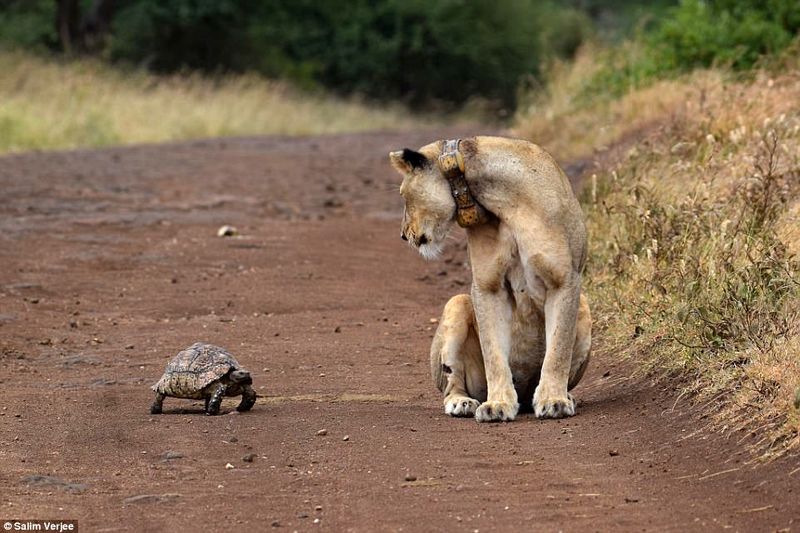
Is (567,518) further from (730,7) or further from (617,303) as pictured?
(730,7)

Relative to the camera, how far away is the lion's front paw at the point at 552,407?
7234 millimetres

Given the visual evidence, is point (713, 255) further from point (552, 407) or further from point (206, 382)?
point (206, 382)

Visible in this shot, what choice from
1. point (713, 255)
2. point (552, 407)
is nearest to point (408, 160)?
point (552, 407)

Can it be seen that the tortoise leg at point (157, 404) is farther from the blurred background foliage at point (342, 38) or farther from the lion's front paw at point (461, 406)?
the blurred background foliage at point (342, 38)

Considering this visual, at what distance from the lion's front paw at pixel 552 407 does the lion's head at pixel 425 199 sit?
0.93 m

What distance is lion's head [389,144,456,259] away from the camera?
7.32 meters

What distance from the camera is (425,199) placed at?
289 inches

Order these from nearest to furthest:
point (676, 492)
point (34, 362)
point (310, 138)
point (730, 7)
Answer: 1. point (676, 492)
2. point (34, 362)
3. point (730, 7)
4. point (310, 138)

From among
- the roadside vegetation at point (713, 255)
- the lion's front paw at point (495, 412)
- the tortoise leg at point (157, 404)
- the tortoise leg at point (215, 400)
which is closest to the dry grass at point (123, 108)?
the roadside vegetation at point (713, 255)

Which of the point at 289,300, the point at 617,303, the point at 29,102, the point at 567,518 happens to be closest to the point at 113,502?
the point at 567,518

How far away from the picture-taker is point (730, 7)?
20516mm

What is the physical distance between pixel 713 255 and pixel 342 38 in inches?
1574

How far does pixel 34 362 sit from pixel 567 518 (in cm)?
491

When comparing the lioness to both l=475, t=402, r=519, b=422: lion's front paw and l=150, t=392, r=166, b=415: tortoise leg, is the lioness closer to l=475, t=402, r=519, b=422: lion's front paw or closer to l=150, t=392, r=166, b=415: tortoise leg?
l=475, t=402, r=519, b=422: lion's front paw
